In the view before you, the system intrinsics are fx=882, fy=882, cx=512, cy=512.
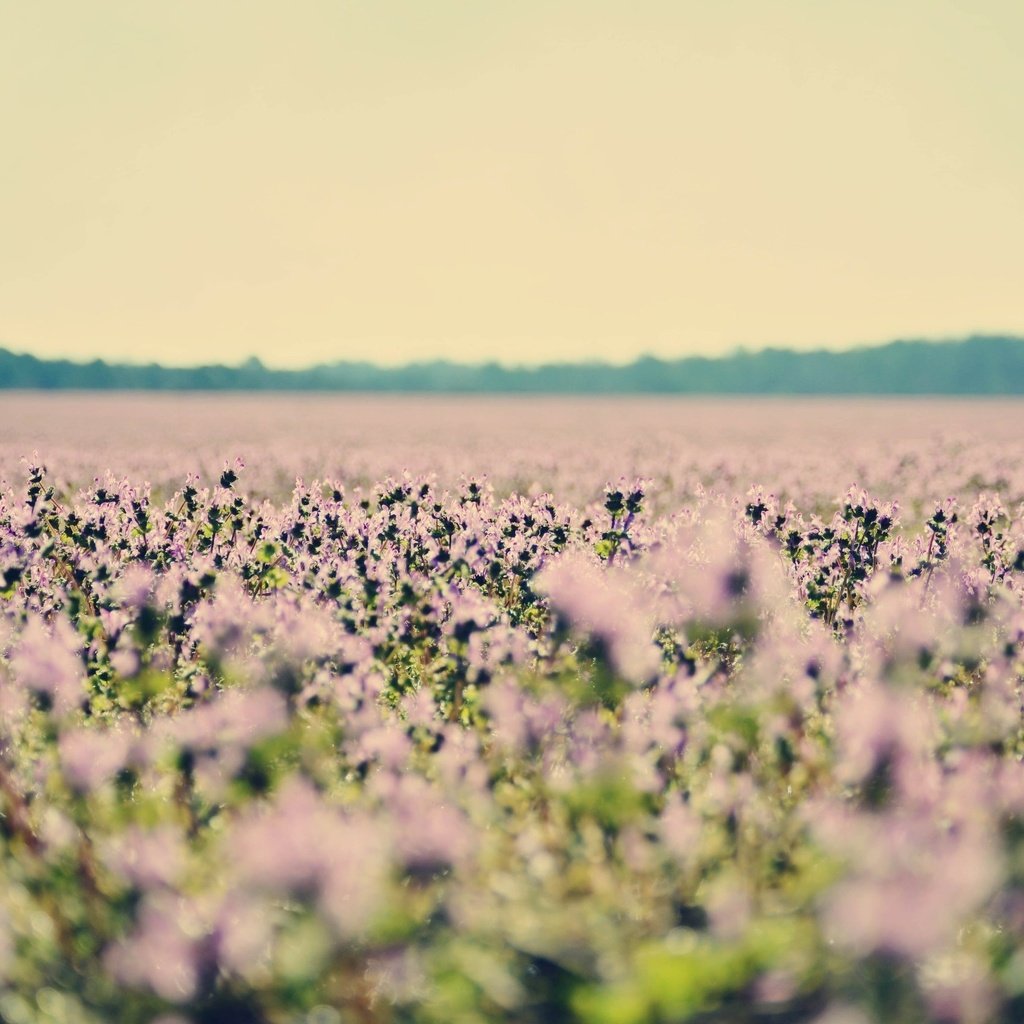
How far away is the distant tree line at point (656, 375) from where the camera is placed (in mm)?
93188

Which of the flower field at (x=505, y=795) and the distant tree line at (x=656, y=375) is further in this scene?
Result: the distant tree line at (x=656, y=375)

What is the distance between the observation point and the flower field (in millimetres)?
2137

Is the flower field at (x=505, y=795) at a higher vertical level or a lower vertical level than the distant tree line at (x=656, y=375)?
lower

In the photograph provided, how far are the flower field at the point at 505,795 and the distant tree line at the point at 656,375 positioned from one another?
86.9 m

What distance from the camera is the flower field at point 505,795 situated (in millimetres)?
2137

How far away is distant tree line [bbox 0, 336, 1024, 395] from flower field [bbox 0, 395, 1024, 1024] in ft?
285

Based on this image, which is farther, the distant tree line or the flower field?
the distant tree line

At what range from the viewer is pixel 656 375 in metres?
114

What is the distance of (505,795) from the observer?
309 centimetres

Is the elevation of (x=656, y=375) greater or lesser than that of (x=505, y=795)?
greater

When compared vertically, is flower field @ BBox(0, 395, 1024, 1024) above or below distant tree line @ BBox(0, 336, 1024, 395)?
below

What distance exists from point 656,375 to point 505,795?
11401 cm

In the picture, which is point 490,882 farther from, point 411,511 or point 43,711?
point 411,511

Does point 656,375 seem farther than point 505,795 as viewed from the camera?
Yes
